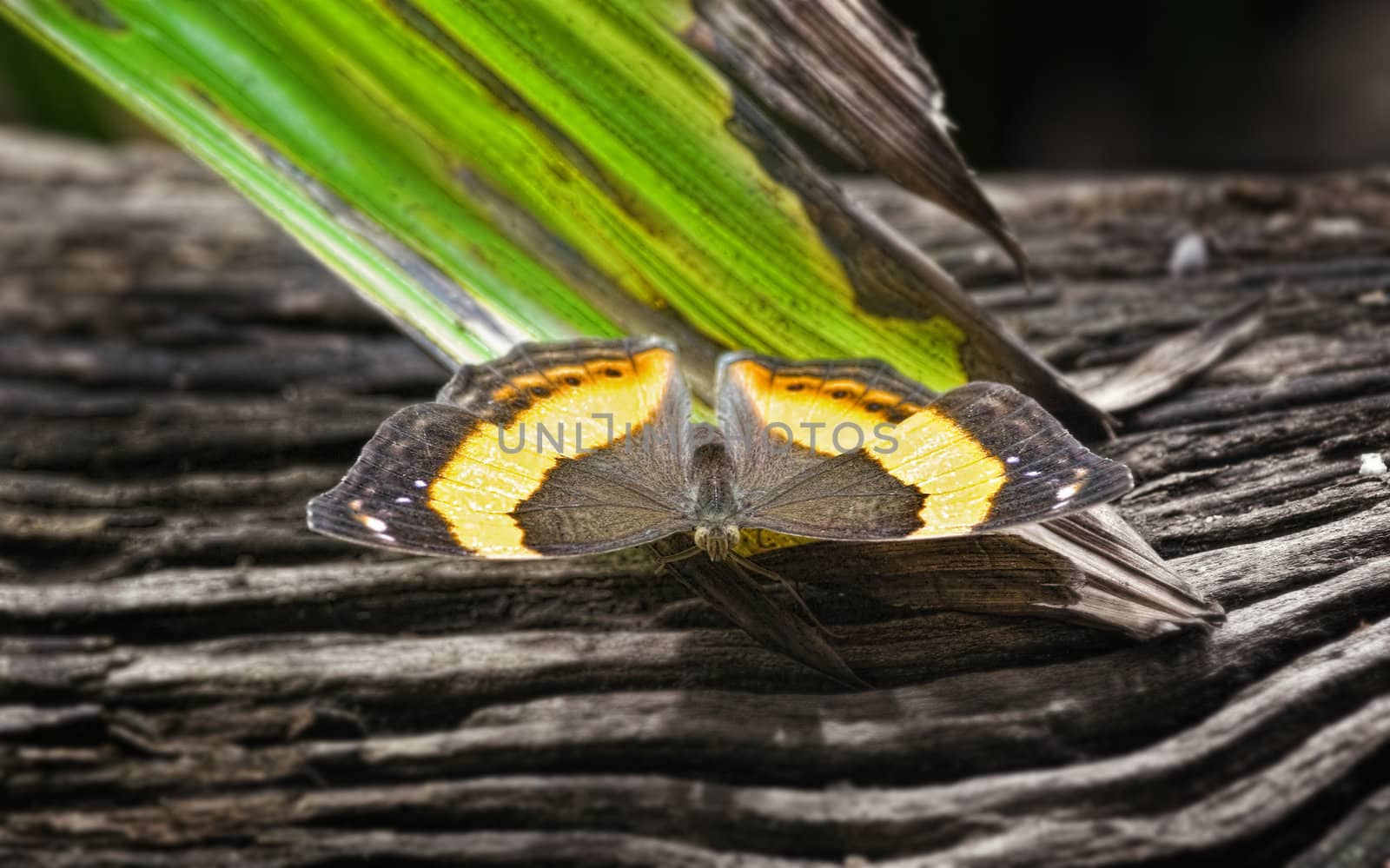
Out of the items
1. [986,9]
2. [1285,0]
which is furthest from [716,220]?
[1285,0]

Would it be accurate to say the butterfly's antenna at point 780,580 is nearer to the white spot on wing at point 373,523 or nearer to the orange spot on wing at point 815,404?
the orange spot on wing at point 815,404

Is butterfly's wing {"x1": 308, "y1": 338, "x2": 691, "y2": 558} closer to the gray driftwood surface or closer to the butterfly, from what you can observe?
the butterfly

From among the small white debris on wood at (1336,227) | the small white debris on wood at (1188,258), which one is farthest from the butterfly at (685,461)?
the small white debris on wood at (1336,227)

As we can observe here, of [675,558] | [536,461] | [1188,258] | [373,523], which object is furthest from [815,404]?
[1188,258]

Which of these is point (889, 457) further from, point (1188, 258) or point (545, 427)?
point (1188, 258)

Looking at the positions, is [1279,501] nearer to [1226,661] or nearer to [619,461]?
[1226,661]

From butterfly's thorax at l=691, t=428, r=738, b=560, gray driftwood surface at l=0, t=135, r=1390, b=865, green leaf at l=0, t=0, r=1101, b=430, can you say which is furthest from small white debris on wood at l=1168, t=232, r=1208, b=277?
butterfly's thorax at l=691, t=428, r=738, b=560

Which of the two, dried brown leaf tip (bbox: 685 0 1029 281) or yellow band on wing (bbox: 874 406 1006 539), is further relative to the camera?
dried brown leaf tip (bbox: 685 0 1029 281)
